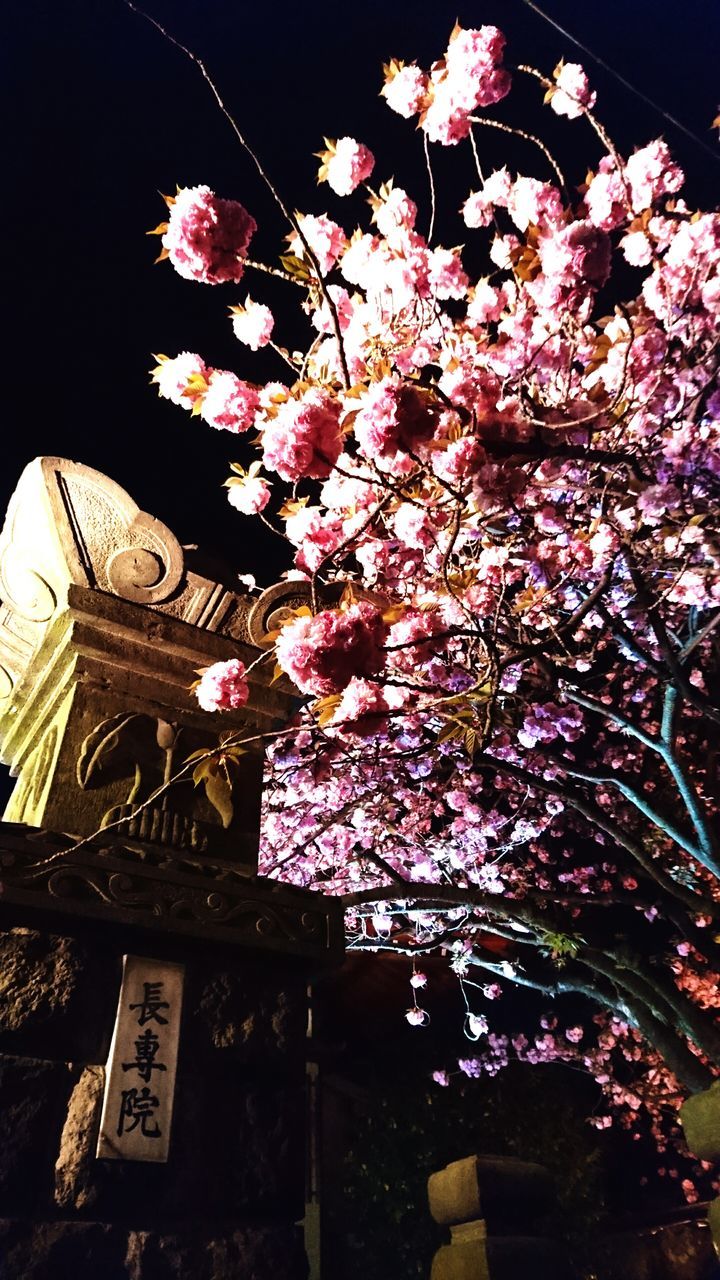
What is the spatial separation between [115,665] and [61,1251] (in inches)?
103

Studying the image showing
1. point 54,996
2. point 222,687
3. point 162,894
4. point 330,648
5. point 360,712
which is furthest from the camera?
point 360,712

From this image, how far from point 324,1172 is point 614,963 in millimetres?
8486

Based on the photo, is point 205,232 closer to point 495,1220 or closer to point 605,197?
point 605,197

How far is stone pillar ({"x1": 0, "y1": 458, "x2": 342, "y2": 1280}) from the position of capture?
126 inches

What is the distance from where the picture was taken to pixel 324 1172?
1442 cm

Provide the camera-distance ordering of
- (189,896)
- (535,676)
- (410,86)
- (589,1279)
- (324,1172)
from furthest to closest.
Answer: (324,1172), (589,1279), (535,676), (410,86), (189,896)

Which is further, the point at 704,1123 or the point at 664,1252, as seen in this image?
the point at 664,1252

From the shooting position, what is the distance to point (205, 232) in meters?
5.14

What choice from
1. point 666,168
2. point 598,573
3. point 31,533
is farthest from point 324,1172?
point 666,168

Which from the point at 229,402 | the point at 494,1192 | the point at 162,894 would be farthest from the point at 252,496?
the point at 494,1192

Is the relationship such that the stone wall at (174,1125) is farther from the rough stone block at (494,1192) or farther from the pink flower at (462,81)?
the pink flower at (462,81)

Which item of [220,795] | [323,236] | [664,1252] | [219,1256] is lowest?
[664,1252]

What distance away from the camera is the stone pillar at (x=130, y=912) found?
3.21m

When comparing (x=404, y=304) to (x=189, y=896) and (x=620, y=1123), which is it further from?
(x=620, y=1123)
